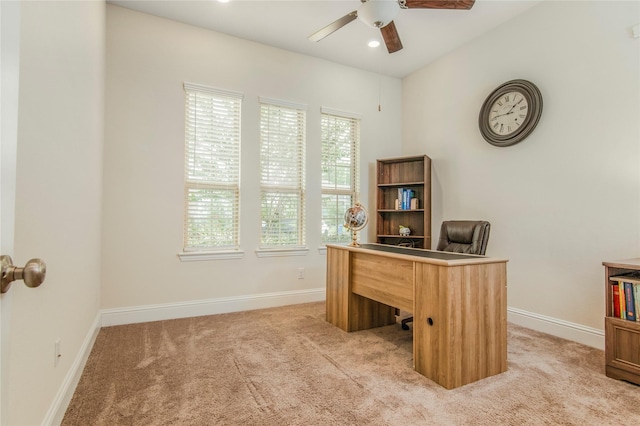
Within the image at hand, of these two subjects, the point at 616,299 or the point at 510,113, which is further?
the point at 510,113

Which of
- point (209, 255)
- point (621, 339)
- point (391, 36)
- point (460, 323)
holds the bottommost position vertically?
point (621, 339)

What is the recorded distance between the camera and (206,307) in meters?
3.61

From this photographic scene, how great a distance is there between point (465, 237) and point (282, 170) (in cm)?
225

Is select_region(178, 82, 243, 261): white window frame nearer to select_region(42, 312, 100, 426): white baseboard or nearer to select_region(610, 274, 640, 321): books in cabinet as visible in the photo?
select_region(42, 312, 100, 426): white baseboard

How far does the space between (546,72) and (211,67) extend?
3.49m

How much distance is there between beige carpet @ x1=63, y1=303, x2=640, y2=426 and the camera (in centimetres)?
176

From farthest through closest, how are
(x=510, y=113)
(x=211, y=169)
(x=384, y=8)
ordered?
(x=211, y=169) → (x=510, y=113) → (x=384, y=8)

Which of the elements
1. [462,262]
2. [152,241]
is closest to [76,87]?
[152,241]

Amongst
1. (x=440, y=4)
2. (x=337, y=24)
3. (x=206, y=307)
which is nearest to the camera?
(x=440, y=4)

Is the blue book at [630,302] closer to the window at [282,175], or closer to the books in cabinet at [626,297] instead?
the books in cabinet at [626,297]

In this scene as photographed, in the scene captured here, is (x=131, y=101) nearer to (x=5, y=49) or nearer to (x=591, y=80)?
(x=5, y=49)

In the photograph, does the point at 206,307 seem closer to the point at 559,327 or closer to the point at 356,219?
the point at 356,219

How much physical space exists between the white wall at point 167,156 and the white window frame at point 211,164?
73mm

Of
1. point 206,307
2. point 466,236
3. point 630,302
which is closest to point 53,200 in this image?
point 206,307
